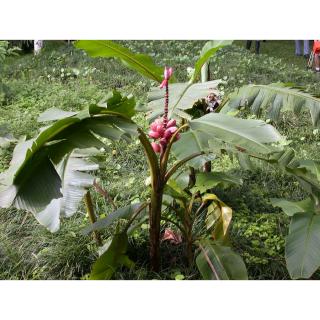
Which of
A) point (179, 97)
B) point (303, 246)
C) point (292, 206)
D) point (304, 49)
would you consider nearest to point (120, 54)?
point (179, 97)

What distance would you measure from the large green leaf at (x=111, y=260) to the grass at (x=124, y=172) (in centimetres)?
12

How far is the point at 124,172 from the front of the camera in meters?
3.19

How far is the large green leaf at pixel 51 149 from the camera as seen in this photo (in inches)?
56.4

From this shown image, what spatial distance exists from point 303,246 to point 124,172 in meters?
1.64

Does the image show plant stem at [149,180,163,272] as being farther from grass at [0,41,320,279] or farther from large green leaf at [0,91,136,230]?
large green leaf at [0,91,136,230]

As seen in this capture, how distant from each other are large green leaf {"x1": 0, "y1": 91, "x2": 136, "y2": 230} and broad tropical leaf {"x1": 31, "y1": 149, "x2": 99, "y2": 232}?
0.24 ft

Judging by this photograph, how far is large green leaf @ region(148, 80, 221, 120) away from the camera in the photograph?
2.00 m

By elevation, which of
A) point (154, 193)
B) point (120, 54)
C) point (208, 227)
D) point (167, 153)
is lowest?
point (208, 227)

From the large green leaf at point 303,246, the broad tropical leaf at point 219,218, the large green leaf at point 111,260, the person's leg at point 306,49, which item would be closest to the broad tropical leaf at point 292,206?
the large green leaf at point 303,246

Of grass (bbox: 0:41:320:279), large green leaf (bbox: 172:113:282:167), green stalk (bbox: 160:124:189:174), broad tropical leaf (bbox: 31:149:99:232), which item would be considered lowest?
grass (bbox: 0:41:320:279)

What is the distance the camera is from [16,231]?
2.48m

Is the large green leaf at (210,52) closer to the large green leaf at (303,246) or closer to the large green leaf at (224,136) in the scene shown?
the large green leaf at (224,136)

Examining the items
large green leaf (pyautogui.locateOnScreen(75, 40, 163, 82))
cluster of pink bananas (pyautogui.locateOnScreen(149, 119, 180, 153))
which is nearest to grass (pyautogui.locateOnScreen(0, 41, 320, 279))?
large green leaf (pyautogui.locateOnScreen(75, 40, 163, 82))

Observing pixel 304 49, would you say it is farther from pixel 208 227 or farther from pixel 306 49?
pixel 208 227
